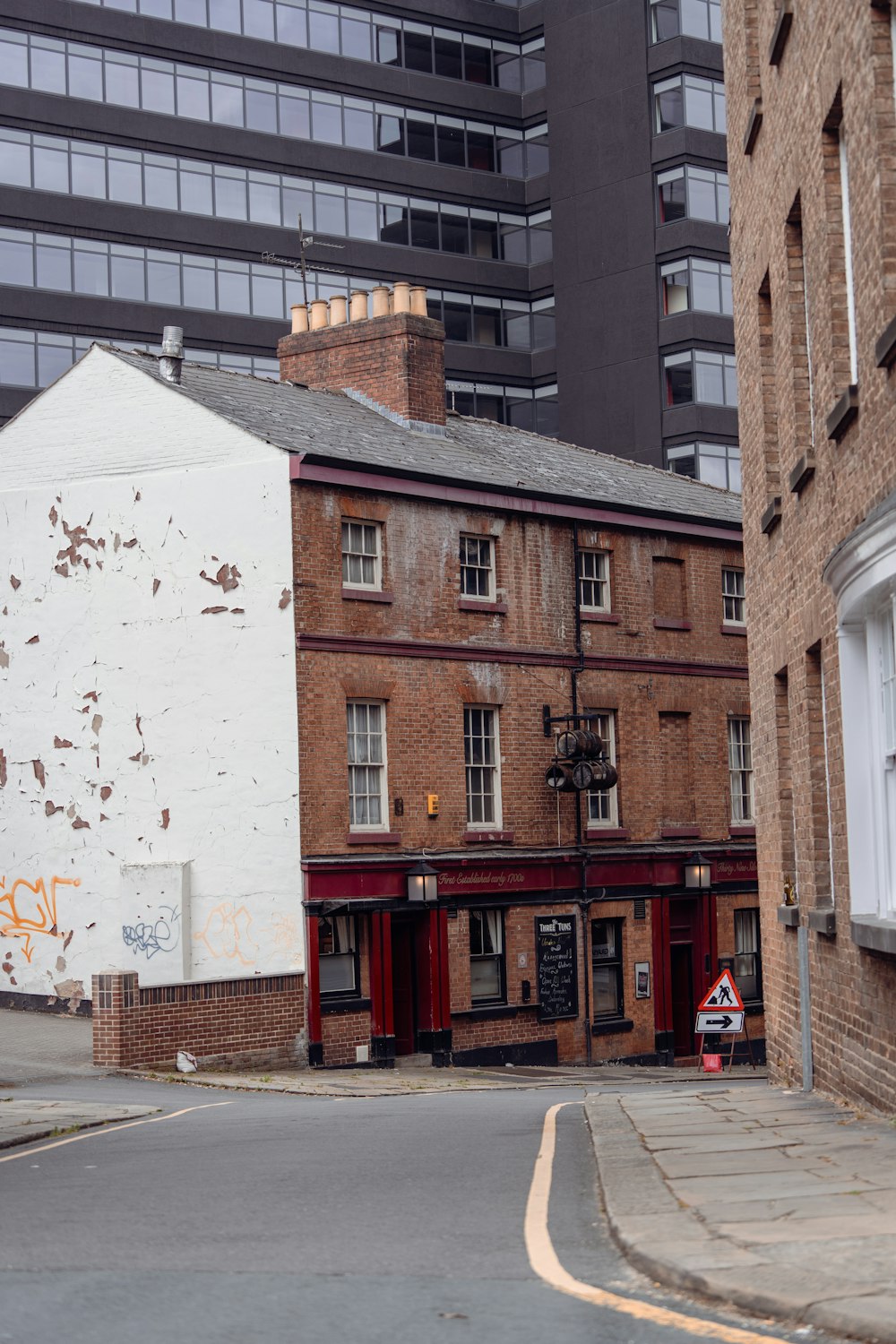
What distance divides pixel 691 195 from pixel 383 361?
1072 inches

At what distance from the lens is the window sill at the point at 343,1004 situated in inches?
1097

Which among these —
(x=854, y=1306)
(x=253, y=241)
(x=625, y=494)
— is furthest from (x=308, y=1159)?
(x=253, y=241)

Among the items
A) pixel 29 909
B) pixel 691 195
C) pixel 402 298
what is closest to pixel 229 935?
pixel 29 909

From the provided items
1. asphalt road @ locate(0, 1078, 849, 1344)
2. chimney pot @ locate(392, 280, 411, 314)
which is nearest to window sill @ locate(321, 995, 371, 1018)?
chimney pot @ locate(392, 280, 411, 314)

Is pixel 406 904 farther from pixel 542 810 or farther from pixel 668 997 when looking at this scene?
pixel 668 997

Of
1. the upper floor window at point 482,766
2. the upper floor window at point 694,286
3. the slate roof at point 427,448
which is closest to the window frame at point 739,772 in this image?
the slate roof at point 427,448

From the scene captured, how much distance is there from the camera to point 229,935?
92.7 feet

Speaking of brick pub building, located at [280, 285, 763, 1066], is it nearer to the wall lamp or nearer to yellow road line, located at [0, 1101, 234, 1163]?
the wall lamp

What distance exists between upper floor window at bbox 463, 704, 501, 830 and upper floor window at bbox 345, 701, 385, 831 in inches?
76.8

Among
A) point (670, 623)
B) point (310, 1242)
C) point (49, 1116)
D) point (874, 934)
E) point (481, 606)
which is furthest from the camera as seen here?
point (670, 623)

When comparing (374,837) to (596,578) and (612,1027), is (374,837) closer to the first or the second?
(612,1027)

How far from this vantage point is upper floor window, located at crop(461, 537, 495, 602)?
3111cm

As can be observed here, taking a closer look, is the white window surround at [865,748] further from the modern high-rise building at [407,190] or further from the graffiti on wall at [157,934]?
the modern high-rise building at [407,190]

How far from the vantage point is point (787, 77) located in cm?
1527
